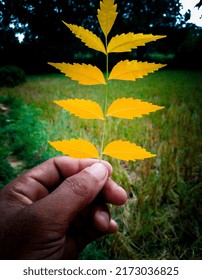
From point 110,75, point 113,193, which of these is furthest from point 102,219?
point 110,75

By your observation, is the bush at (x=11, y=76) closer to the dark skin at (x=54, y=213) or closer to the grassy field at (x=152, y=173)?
the grassy field at (x=152, y=173)

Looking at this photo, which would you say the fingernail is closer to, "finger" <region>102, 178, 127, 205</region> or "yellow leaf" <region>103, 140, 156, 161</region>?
"finger" <region>102, 178, 127, 205</region>

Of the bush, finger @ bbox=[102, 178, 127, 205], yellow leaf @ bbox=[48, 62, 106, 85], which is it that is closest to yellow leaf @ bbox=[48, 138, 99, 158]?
yellow leaf @ bbox=[48, 62, 106, 85]

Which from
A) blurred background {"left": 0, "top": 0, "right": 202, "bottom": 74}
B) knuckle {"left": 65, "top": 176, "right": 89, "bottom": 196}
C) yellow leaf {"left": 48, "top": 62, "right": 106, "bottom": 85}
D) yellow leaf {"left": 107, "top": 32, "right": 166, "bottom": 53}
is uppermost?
blurred background {"left": 0, "top": 0, "right": 202, "bottom": 74}

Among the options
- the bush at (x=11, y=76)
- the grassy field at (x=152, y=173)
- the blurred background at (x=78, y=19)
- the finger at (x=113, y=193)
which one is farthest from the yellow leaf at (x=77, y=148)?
the bush at (x=11, y=76)

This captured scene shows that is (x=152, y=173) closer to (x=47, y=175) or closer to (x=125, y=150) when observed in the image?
(x=47, y=175)

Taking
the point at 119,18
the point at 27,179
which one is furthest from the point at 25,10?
the point at 27,179

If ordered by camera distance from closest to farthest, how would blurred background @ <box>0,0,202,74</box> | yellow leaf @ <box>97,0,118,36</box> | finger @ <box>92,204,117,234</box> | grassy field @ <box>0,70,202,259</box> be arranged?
yellow leaf @ <box>97,0,118,36</box>
finger @ <box>92,204,117,234</box>
grassy field @ <box>0,70,202,259</box>
blurred background @ <box>0,0,202,74</box>
